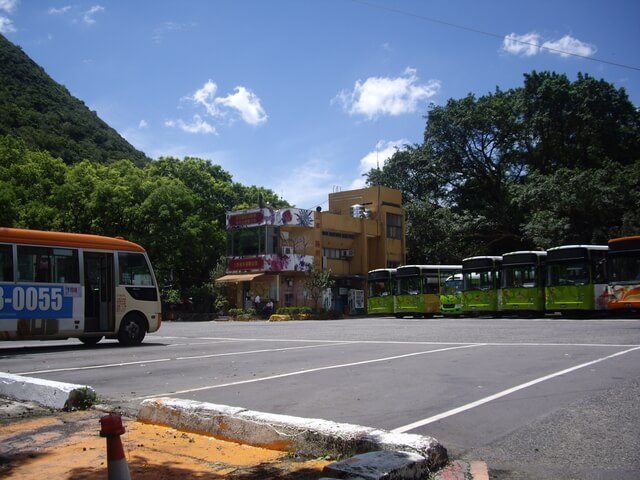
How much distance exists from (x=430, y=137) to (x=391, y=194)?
304 inches

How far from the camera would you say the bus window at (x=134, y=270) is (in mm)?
15953

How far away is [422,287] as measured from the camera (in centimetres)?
3597

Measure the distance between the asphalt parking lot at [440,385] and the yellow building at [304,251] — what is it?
81.9ft

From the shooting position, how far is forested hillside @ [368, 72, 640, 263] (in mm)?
38844

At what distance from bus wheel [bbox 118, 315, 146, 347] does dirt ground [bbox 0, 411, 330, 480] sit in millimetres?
9684

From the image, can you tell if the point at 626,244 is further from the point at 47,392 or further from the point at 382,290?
the point at 47,392

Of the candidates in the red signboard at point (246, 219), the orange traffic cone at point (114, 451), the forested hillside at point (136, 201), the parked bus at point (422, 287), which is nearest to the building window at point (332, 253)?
the red signboard at point (246, 219)

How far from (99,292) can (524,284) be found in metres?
22.3

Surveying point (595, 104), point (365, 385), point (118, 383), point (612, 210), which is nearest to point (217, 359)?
point (118, 383)

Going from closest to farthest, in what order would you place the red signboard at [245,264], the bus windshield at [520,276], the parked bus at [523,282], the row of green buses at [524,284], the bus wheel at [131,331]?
the bus wheel at [131,331] < the row of green buses at [524,284] < the parked bus at [523,282] < the bus windshield at [520,276] < the red signboard at [245,264]

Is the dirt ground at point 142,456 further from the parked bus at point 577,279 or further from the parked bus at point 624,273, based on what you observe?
the parked bus at point 577,279

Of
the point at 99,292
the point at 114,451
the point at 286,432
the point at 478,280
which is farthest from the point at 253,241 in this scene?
the point at 114,451

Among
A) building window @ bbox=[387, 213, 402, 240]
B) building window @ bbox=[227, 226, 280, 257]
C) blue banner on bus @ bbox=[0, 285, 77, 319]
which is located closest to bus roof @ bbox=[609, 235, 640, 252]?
building window @ bbox=[227, 226, 280, 257]

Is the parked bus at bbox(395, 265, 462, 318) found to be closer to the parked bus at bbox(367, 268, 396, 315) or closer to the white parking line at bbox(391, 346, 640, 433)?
the parked bus at bbox(367, 268, 396, 315)
